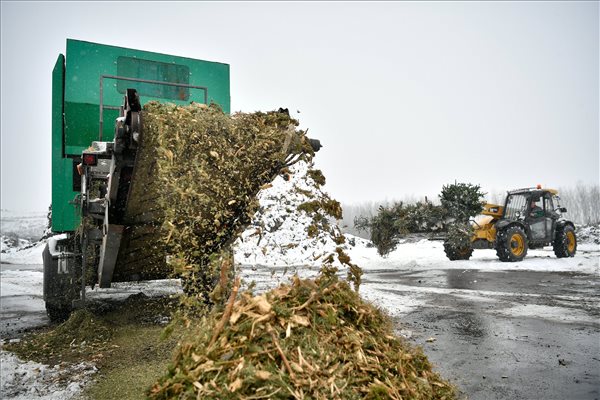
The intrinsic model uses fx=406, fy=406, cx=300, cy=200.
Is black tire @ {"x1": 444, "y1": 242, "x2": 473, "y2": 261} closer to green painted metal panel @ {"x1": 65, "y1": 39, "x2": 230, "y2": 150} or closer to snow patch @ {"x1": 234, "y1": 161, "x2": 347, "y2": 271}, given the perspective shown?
green painted metal panel @ {"x1": 65, "y1": 39, "x2": 230, "y2": 150}

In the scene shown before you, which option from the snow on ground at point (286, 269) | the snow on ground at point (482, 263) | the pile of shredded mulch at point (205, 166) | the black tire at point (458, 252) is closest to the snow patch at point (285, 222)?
the snow on ground at point (286, 269)

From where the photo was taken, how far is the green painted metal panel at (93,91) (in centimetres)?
483

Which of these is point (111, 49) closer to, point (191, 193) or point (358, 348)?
point (191, 193)

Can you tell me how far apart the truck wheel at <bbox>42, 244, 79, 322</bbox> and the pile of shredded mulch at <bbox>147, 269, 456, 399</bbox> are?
3.58 m

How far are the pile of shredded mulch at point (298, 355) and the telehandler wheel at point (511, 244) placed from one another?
37.2 ft

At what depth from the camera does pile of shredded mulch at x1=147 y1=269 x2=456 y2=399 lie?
179 cm

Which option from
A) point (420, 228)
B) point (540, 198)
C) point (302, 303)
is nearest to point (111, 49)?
point (302, 303)

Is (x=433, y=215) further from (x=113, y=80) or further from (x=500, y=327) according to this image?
(x=113, y=80)

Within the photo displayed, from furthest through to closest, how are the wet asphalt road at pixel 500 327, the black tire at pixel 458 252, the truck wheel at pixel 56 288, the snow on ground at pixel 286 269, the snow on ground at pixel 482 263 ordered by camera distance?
the black tire at pixel 458 252, the snow on ground at pixel 482 263, the truck wheel at pixel 56 288, the wet asphalt road at pixel 500 327, the snow on ground at pixel 286 269

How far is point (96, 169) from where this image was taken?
428 centimetres

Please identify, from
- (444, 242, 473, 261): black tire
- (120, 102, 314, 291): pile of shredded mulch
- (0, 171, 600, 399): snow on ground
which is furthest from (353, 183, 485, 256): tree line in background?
(120, 102, 314, 291): pile of shredded mulch

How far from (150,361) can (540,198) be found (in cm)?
1358

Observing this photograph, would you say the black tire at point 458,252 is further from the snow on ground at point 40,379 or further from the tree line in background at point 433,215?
the snow on ground at point 40,379

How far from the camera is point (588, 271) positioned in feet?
34.5
